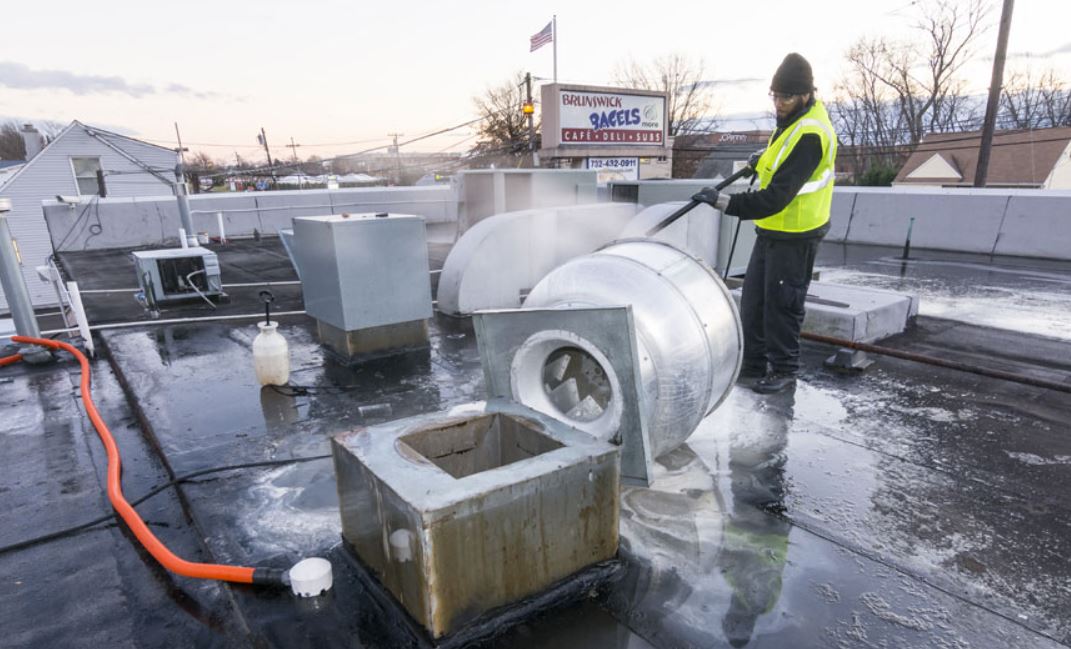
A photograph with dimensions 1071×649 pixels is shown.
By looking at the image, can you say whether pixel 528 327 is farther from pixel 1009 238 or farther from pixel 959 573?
pixel 1009 238

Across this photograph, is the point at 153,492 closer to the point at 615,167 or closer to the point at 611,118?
the point at 611,118

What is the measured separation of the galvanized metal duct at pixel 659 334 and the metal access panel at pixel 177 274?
244 inches

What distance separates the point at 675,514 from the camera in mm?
3012

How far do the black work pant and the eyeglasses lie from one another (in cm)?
101

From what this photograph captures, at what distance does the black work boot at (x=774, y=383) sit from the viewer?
181 inches

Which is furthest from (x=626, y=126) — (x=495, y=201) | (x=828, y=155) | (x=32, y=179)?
(x=32, y=179)

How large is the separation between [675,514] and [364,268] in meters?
Result: 3.65

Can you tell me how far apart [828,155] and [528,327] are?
8.49 feet

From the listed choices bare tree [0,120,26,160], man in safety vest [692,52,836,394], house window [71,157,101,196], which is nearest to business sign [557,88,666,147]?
man in safety vest [692,52,836,394]

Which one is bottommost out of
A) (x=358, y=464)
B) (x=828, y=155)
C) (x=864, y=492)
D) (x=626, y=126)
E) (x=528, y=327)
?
(x=864, y=492)

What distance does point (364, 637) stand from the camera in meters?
2.22

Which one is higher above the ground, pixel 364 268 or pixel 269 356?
pixel 364 268

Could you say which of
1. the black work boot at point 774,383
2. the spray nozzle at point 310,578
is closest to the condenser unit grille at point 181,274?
the spray nozzle at point 310,578

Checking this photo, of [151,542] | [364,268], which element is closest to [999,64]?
→ [364,268]
